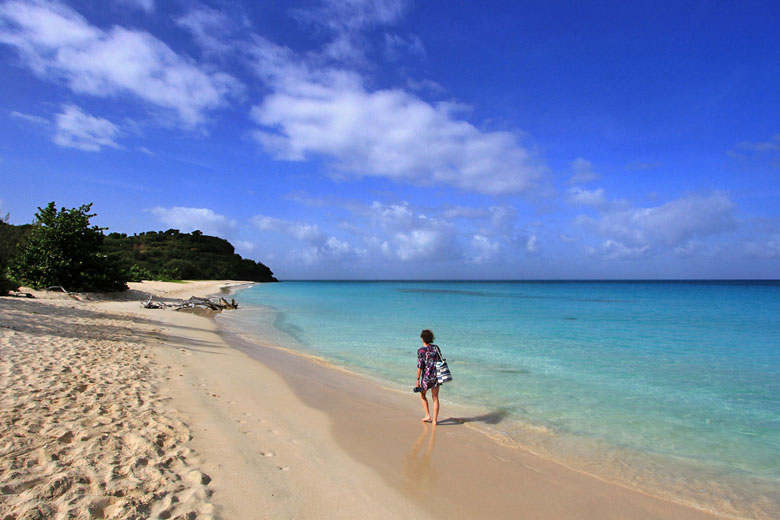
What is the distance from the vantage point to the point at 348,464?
507cm

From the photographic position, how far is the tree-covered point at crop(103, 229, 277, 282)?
85.1 meters

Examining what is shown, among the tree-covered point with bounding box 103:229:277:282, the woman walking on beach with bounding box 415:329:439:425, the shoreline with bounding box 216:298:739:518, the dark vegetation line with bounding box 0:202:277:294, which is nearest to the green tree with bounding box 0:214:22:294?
the dark vegetation line with bounding box 0:202:277:294

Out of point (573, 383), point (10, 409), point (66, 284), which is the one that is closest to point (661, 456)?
point (573, 383)

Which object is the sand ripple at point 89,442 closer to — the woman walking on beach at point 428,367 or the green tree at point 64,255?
the woman walking on beach at point 428,367

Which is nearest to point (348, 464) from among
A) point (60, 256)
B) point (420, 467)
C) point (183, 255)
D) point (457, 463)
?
point (420, 467)

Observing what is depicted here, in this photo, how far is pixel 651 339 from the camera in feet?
61.3

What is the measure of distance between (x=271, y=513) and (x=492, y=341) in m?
14.7

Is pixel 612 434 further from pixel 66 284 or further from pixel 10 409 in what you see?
pixel 66 284

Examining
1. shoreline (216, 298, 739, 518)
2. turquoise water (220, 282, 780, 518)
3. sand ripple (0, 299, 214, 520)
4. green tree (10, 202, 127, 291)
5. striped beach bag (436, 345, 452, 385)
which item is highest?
green tree (10, 202, 127, 291)

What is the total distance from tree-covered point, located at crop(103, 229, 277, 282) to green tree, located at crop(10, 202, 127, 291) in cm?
3973

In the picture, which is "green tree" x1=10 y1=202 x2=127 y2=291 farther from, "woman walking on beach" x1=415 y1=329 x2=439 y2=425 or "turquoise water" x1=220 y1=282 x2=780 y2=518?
"woman walking on beach" x1=415 y1=329 x2=439 y2=425

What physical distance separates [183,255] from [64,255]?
280ft

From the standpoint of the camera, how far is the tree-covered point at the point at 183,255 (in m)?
85.1

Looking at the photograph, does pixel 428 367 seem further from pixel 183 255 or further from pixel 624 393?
pixel 183 255
